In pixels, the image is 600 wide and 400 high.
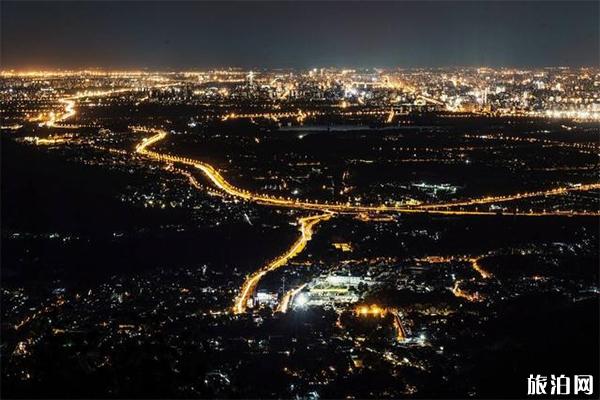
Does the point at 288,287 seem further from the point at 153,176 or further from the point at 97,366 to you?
the point at 153,176

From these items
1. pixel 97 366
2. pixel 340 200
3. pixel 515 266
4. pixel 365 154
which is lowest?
pixel 97 366

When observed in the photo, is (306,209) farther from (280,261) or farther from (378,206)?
(280,261)

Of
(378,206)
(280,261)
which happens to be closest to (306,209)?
(378,206)

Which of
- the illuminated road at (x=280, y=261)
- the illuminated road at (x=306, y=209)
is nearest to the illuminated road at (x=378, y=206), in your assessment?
the illuminated road at (x=306, y=209)

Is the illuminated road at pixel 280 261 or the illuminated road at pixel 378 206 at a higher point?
the illuminated road at pixel 378 206

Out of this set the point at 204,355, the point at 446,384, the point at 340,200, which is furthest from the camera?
the point at 340,200

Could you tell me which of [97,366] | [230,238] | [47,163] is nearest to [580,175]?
[230,238]

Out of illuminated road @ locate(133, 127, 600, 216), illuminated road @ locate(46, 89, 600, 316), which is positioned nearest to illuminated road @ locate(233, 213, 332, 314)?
illuminated road @ locate(46, 89, 600, 316)

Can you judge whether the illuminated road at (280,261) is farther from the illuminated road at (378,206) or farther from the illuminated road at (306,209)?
the illuminated road at (378,206)
